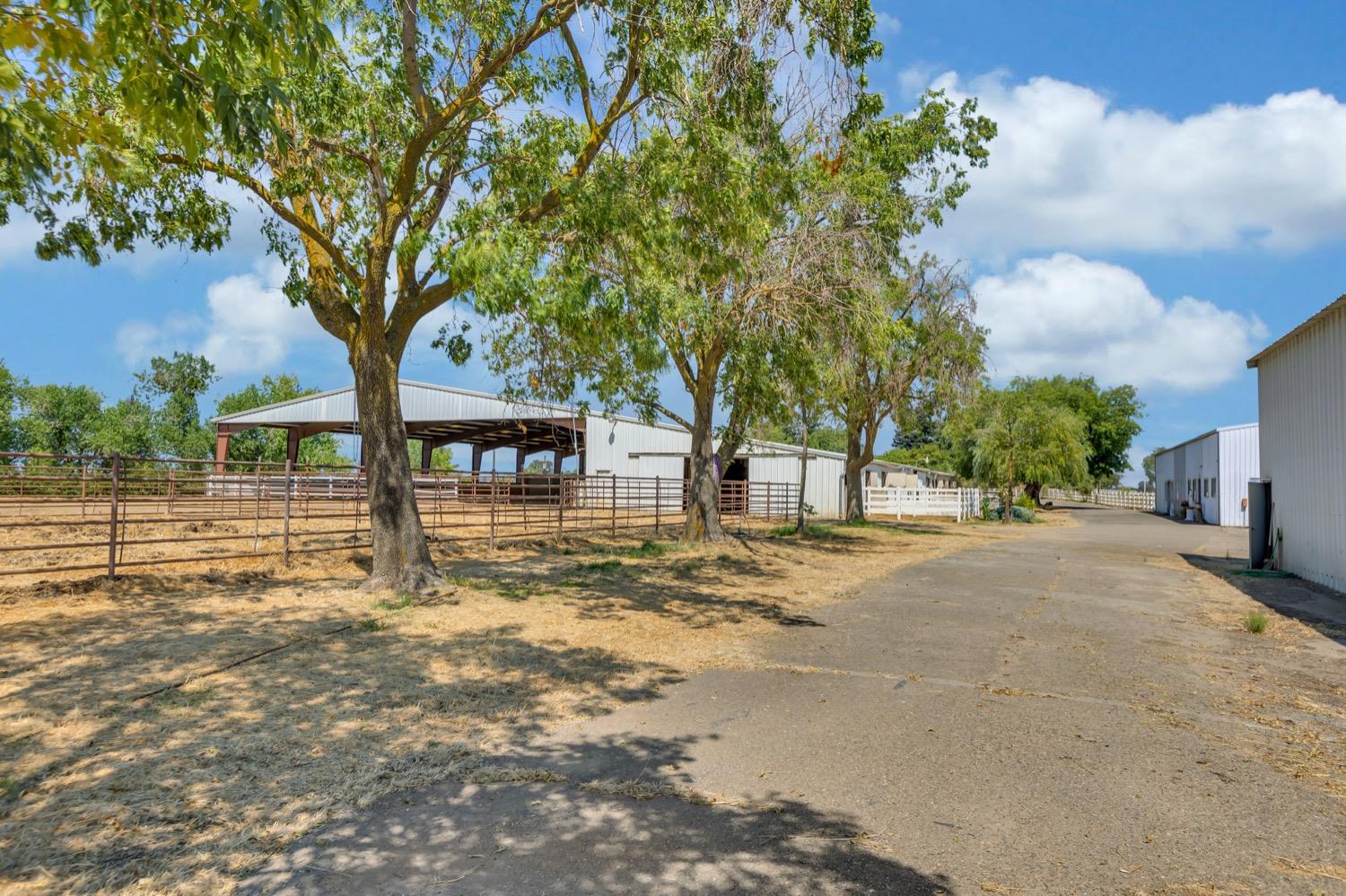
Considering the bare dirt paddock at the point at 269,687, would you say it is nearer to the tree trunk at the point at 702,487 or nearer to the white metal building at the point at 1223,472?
the tree trunk at the point at 702,487

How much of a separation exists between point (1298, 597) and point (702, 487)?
10.9m

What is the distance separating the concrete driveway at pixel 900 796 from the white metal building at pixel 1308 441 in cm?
633

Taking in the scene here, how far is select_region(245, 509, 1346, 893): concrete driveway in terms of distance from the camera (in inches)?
131

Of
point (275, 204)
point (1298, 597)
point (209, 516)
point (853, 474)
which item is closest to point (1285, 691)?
point (1298, 597)

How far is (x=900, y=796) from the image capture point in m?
4.16

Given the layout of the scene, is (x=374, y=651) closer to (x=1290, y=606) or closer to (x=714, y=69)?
(x=714, y=69)

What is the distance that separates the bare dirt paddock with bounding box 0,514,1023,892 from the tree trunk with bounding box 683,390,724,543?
5.40m

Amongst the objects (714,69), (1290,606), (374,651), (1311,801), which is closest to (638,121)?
(714,69)

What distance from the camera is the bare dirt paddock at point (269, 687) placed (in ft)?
12.0

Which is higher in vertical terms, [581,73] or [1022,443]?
[581,73]

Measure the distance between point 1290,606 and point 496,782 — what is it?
1205 cm

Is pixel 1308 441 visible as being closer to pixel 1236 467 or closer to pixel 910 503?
pixel 910 503

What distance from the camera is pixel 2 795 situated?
12.7ft

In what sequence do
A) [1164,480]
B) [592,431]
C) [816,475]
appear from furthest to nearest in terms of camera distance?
[1164,480], [816,475], [592,431]
